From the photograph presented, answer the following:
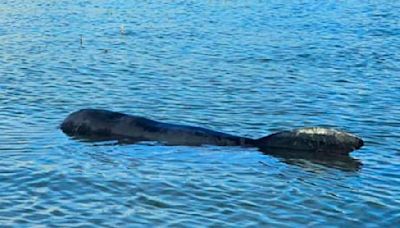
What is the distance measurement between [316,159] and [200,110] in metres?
4.42

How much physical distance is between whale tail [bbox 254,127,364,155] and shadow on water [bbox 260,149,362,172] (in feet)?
0.34

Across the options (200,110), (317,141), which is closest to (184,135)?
(317,141)

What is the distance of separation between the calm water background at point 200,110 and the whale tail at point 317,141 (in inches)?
10.5

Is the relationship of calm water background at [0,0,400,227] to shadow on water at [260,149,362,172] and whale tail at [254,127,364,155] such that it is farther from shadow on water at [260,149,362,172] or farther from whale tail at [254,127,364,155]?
whale tail at [254,127,364,155]

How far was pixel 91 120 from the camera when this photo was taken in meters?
15.0

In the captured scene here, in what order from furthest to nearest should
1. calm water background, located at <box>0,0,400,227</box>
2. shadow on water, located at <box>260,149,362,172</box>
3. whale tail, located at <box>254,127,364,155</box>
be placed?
whale tail, located at <box>254,127,364,155</box> → shadow on water, located at <box>260,149,362,172</box> → calm water background, located at <box>0,0,400,227</box>

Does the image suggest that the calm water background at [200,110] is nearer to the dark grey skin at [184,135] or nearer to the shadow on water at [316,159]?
the shadow on water at [316,159]

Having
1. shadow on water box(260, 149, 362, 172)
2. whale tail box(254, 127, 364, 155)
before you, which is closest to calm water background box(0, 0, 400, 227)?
shadow on water box(260, 149, 362, 172)

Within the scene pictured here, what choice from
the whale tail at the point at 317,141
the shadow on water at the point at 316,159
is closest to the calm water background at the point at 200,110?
the shadow on water at the point at 316,159

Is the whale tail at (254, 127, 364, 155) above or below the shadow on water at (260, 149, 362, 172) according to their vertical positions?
above

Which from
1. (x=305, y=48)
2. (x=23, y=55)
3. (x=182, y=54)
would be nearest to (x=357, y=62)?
(x=305, y=48)

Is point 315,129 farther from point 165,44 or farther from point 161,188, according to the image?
point 165,44

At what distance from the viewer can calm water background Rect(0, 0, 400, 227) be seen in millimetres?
10875

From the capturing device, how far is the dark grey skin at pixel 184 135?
13.5 meters
